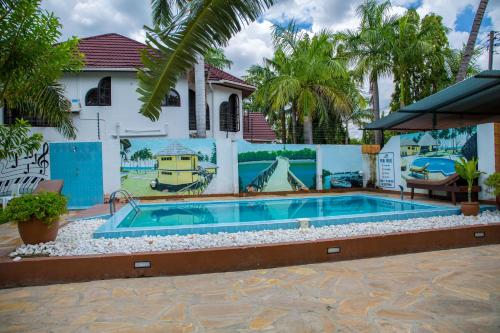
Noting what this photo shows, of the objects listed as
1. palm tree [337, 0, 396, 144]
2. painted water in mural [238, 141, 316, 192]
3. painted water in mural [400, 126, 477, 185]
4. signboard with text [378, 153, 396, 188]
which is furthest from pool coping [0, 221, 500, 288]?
palm tree [337, 0, 396, 144]

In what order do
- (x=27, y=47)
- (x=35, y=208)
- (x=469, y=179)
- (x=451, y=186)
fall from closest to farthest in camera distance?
(x=27, y=47) < (x=35, y=208) < (x=469, y=179) < (x=451, y=186)

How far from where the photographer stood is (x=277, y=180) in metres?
14.9

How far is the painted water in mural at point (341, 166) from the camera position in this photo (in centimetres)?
1543

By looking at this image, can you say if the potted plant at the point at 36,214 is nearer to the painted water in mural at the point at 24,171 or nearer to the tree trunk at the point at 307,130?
the painted water in mural at the point at 24,171

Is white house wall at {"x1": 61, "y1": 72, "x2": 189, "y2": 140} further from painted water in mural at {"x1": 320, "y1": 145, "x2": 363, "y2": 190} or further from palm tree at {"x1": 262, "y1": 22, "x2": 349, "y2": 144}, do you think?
painted water in mural at {"x1": 320, "y1": 145, "x2": 363, "y2": 190}

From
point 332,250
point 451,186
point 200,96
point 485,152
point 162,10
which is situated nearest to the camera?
point 332,250

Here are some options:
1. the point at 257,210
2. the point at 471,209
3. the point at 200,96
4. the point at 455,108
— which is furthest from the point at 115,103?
the point at 471,209

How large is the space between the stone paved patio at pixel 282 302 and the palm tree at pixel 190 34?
231cm

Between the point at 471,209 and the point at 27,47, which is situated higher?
the point at 27,47

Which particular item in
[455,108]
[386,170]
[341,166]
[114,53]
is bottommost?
[386,170]

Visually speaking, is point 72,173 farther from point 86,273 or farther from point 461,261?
point 461,261

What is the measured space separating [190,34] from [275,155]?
12.0 m

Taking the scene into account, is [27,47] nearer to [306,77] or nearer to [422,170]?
[422,170]

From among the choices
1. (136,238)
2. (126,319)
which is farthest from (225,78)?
(126,319)
